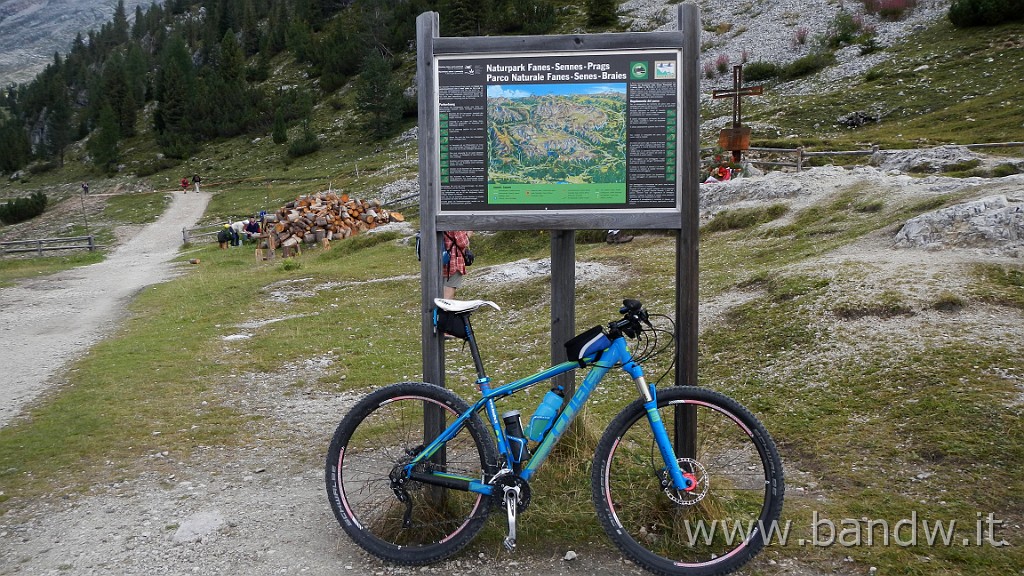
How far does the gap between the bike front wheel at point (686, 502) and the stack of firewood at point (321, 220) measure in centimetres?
2479

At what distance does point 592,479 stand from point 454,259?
7.36 metres

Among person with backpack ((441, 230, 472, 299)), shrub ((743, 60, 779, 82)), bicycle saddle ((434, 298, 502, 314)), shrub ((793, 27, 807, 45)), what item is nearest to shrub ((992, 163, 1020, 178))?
person with backpack ((441, 230, 472, 299))

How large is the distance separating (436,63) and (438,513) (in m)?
2.94

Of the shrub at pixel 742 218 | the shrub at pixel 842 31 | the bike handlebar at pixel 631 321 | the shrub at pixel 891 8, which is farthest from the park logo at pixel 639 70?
the shrub at pixel 891 8

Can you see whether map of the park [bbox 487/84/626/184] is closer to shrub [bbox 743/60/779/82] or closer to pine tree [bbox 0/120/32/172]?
shrub [bbox 743/60/779/82]

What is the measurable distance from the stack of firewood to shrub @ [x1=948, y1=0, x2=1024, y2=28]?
45.3 m

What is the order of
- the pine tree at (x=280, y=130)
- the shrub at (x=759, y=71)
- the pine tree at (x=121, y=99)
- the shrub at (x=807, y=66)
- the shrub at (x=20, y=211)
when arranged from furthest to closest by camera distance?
the pine tree at (x=121, y=99) < the pine tree at (x=280, y=130) < the shrub at (x=759, y=71) < the shrub at (x=20, y=211) < the shrub at (x=807, y=66)

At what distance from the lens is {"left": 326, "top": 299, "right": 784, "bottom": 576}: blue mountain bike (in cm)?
444

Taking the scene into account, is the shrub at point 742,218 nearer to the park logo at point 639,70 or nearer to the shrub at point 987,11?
the park logo at point 639,70

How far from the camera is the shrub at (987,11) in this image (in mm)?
52281

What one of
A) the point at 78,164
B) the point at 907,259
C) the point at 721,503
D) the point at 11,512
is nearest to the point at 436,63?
the point at 721,503

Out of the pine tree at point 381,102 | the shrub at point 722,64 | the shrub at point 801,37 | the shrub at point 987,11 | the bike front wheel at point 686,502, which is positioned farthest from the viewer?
the pine tree at point 381,102

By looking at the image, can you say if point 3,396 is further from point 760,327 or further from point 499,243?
point 499,243

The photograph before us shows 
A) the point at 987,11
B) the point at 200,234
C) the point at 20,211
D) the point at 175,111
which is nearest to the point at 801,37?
the point at 987,11
